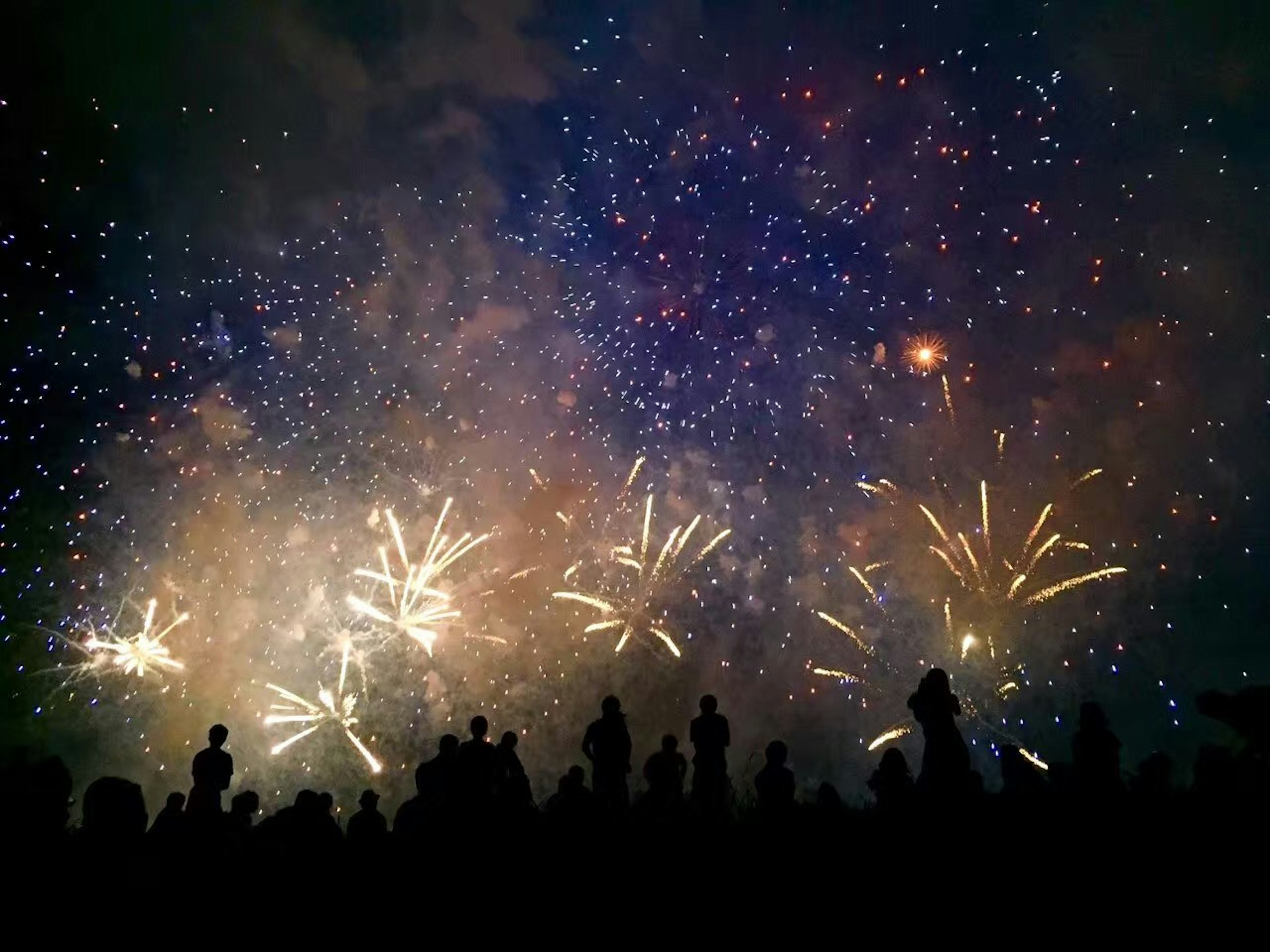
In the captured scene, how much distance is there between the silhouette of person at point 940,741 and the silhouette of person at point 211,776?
24.8 ft

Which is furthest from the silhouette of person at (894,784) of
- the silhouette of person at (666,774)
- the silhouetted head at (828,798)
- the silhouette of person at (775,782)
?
the silhouette of person at (666,774)

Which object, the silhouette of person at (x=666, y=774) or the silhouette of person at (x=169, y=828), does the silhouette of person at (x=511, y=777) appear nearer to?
the silhouette of person at (x=666, y=774)

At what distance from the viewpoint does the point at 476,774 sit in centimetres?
764

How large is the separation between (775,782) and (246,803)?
7.37 m

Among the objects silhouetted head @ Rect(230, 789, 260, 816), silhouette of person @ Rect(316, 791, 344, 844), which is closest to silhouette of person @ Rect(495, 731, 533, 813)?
silhouette of person @ Rect(316, 791, 344, 844)

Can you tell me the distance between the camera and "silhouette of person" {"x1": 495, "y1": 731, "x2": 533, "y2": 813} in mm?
8289

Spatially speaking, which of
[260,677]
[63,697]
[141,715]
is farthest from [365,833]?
[63,697]

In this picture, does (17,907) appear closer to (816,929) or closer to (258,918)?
(258,918)

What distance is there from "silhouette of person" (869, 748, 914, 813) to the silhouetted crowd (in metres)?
0.02

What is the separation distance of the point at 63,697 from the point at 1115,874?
120 ft

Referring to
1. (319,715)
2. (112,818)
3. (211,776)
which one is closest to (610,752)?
(211,776)

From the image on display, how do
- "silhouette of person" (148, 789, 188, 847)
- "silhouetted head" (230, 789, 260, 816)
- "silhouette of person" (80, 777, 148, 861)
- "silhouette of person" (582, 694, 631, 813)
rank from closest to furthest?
"silhouette of person" (80, 777, 148, 861)
"silhouette of person" (148, 789, 188, 847)
"silhouette of person" (582, 694, 631, 813)
"silhouetted head" (230, 789, 260, 816)

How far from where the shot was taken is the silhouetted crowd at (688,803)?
239 inches

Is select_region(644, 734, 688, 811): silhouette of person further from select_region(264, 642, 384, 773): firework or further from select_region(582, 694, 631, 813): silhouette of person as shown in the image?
select_region(264, 642, 384, 773): firework
